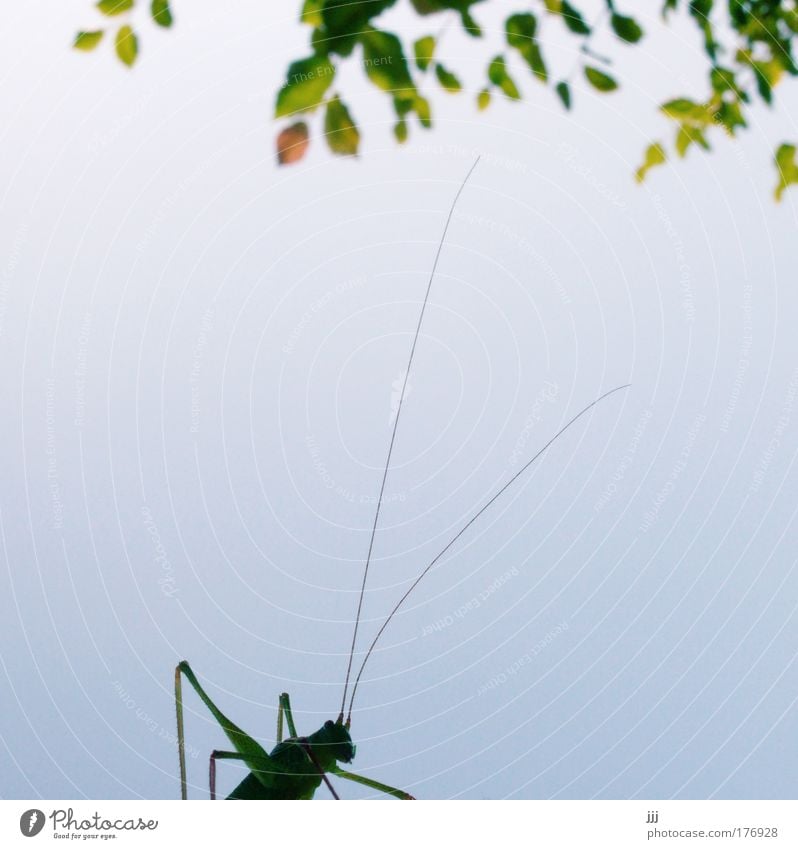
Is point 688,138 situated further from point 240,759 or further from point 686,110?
point 240,759

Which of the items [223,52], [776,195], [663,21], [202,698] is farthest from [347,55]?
[202,698]

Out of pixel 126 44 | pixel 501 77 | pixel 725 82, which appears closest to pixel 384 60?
pixel 501 77

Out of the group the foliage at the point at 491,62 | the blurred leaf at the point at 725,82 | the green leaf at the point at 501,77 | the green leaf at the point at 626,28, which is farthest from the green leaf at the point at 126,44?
the blurred leaf at the point at 725,82

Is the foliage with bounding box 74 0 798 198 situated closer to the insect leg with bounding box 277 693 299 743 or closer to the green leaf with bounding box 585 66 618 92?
A: the green leaf with bounding box 585 66 618 92

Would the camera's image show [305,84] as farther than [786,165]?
No

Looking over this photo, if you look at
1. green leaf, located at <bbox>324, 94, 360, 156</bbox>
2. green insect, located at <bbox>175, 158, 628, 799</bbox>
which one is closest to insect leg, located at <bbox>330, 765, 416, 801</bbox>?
green insect, located at <bbox>175, 158, 628, 799</bbox>

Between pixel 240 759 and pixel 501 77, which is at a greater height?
pixel 501 77
